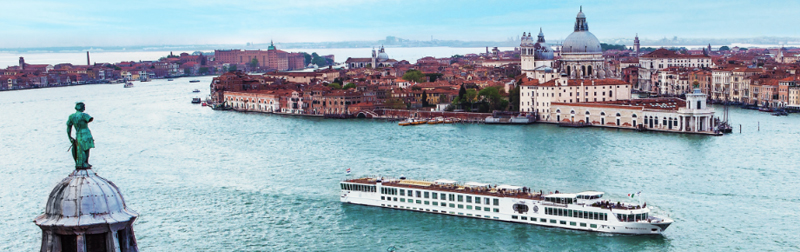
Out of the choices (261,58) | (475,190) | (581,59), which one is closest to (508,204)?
(475,190)

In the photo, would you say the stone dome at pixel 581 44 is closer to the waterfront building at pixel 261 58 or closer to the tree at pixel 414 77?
the tree at pixel 414 77

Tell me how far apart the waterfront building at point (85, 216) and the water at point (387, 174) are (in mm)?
6018

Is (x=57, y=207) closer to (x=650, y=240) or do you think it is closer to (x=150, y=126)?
(x=650, y=240)

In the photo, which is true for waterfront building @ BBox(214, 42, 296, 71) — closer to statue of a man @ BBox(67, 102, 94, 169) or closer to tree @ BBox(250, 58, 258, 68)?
tree @ BBox(250, 58, 258, 68)

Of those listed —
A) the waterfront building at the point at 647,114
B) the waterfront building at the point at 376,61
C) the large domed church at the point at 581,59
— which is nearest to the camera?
the waterfront building at the point at 647,114

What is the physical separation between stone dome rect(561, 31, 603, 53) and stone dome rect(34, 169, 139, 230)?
25.0 meters

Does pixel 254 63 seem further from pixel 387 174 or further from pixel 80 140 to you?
pixel 80 140

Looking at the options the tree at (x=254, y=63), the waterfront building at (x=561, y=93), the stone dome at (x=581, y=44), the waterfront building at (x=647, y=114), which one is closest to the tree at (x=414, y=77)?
the stone dome at (x=581, y=44)

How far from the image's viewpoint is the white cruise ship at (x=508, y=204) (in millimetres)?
8469

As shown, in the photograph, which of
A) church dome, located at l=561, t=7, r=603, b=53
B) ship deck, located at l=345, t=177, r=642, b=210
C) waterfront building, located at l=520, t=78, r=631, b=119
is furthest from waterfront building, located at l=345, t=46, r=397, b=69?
ship deck, located at l=345, t=177, r=642, b=210

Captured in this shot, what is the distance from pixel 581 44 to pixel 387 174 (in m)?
15.8

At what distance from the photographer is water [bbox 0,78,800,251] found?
8211 millimetres

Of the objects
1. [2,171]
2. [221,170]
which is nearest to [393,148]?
[221,170]

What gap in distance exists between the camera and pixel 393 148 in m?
15.1
